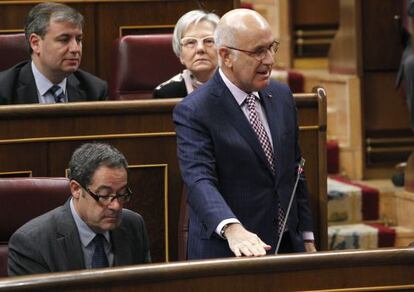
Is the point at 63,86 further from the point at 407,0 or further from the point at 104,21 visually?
the point at 407,0

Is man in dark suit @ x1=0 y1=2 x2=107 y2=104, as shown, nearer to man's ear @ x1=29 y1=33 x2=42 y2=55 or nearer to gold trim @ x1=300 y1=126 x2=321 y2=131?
man's ear @ x1=29 y1=33 x2=42 y2=55

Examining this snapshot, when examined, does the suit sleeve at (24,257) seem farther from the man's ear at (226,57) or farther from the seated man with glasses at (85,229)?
the man's ear at (226,57)

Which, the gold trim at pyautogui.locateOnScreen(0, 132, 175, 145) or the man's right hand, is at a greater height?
the gold trim at pyautogui.locateOnScreen(0, 132, 175, 145)

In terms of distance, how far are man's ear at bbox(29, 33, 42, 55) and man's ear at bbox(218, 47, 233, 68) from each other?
87 cm

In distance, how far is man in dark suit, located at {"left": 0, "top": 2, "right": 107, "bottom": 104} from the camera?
119 inches

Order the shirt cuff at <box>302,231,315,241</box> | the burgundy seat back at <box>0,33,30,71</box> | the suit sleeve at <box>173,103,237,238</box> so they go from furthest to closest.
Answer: the burgundy seat back at <box>0,33,30,71</box> < the shirt cuff at <box>302,231,315,241</box> < the suit sleeve at <box>173,103,237,238</box>

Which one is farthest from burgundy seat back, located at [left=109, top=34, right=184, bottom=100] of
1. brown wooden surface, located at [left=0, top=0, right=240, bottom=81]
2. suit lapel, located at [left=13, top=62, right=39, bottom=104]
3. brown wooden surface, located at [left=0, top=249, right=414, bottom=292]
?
brown wooden surface, located at [left=0, top=249, right=414, bottom=292]

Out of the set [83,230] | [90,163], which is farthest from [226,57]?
[83,230]

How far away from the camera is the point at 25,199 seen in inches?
94.3

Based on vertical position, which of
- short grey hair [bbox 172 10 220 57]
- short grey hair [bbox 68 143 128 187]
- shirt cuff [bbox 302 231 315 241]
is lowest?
shirt cuff [bbox 302 231 315 241]

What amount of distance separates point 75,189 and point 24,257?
0.56 feet

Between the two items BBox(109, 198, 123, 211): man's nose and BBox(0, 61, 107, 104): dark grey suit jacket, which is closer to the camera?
BBox(109, 198, 123, 211): man's nose

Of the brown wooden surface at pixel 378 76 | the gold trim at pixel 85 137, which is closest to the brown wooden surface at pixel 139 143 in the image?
the gold trim at pixel 85 137

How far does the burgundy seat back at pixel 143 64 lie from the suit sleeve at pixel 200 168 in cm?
119
